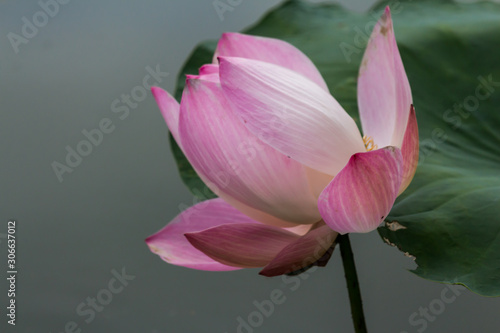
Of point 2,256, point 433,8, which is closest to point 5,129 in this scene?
point 2,256

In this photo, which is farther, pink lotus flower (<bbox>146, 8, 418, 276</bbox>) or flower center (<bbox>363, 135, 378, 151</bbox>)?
flower center (<bbox>363, 135, 378, 151</bbox>)

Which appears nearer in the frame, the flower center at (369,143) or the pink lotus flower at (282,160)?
the pink lotus flower at (282,160)

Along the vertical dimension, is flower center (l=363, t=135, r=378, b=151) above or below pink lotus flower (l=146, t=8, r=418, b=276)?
below

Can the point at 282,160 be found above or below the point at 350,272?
above

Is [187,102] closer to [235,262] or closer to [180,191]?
[235,262]

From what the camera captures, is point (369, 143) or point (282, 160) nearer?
point (282, 160)

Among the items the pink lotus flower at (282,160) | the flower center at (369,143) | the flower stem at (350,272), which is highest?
the pink lotus flower at (282,160)

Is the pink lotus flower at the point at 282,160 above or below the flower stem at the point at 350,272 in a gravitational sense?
above

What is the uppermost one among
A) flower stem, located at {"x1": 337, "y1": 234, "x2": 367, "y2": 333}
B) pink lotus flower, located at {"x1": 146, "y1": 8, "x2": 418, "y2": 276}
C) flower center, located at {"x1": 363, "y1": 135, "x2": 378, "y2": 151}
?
pink lotus flower, located at {"x1": 146, "y1": 8, "x2": 418, "y2": 276}

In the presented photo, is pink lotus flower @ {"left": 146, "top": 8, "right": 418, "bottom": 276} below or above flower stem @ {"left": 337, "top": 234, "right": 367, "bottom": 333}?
above
